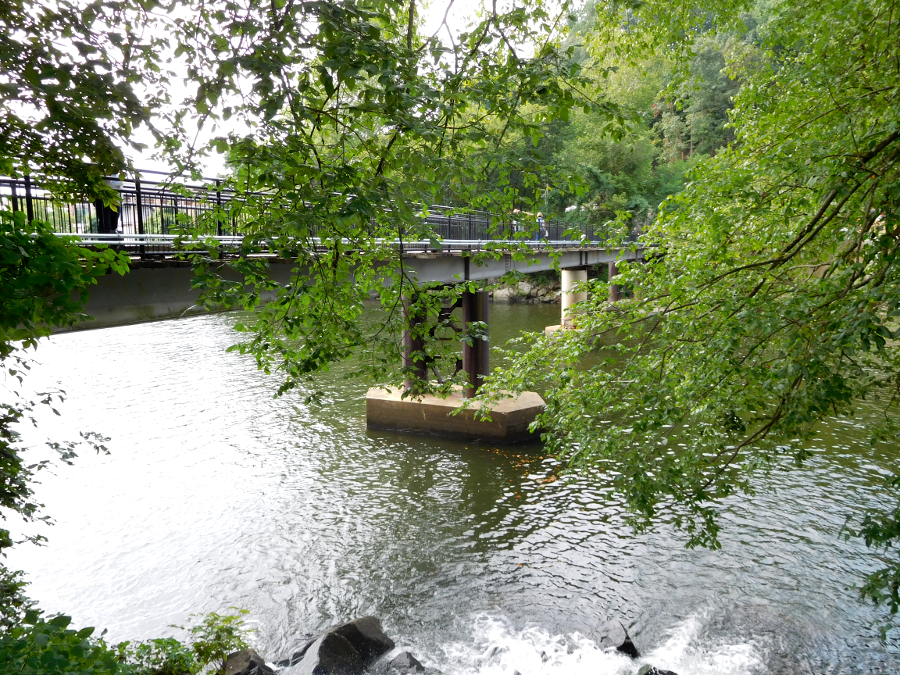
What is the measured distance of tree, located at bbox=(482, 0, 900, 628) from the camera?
14.2 ft

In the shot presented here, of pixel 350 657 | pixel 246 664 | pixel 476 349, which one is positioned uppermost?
pixel 476 349

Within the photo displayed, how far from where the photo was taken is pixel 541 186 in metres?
4.05

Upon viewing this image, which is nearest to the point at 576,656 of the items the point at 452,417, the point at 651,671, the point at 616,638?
the point at 616,638

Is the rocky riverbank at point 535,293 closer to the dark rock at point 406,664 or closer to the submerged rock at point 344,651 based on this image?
the submerged rock at point 344,651

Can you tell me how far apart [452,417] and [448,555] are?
505 centimetres

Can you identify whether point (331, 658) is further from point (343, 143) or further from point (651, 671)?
point (343, 143)

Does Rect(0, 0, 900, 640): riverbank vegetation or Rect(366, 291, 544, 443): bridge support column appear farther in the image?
Rect(366, 291, 544, 443): bridge support column

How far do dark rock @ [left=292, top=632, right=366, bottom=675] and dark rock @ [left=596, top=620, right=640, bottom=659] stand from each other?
284 centimetres

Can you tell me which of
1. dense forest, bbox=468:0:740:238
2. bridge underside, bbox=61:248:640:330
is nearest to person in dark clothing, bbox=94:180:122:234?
bridge underside, bbox=61:248:640:330

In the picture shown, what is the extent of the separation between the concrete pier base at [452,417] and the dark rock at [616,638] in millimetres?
6417

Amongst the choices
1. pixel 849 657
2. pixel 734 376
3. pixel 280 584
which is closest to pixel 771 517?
pixel 849 657

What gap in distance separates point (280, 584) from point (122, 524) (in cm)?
356

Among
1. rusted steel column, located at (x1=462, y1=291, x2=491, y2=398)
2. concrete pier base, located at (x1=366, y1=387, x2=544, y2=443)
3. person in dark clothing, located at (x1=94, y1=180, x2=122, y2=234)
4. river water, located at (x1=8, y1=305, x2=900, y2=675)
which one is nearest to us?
river water, located at (x1=8, y1=305, x2=900, y2=675)

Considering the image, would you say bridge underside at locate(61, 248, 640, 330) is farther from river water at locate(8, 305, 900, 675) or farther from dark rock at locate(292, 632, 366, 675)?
dark rock at locate(292, 632, 366, 675)
